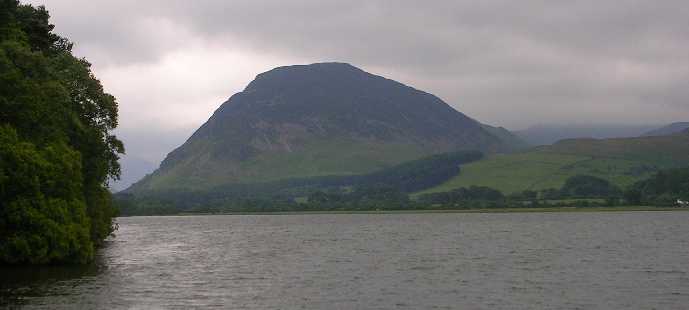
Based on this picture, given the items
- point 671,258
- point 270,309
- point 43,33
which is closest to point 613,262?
point 671,258

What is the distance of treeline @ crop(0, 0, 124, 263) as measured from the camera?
220 feet

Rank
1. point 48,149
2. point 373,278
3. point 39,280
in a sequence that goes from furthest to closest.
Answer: point 48,149 < point 373,278 < point 39,280

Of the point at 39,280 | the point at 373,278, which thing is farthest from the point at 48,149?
the point at 373,278

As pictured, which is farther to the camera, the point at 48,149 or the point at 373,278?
the point at 48,149

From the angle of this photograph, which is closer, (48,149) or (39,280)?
(39,280)

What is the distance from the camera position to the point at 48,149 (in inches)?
2835

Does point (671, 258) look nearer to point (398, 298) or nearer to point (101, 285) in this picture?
point (398, 298)

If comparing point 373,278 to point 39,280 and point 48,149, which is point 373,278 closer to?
point 39,280

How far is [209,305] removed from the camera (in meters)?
53.4

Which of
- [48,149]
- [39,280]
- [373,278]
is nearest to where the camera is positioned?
[39,280]

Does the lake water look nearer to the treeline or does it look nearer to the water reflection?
the water reflection

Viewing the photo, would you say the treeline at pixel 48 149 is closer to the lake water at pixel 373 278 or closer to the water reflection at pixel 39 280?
the water reflection at pixel 39 280

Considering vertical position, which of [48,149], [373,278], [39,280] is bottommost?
[373,278]

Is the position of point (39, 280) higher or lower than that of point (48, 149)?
lower
